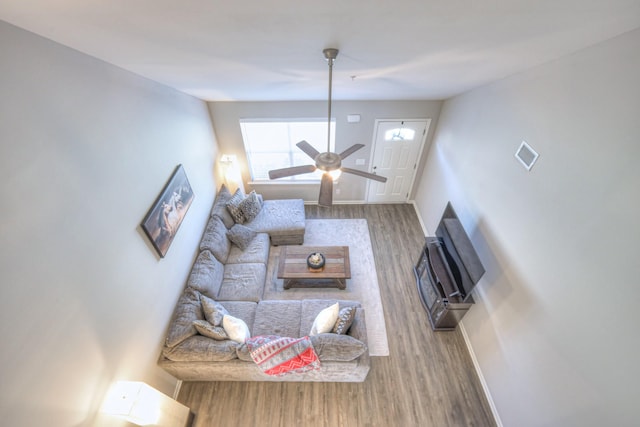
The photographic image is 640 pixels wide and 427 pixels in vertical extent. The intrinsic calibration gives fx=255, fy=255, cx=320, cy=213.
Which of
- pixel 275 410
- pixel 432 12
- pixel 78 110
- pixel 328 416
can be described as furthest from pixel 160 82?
pixel 328 416

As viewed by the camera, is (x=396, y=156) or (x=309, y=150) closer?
(x=309, y=150)

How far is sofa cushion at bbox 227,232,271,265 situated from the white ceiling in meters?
2.65

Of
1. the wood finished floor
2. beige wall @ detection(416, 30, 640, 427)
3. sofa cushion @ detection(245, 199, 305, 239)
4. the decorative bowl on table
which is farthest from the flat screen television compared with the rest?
sofa cushion @ detection(245, 199, 305, 239)

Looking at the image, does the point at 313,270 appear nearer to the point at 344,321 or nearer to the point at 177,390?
the point at 344,321

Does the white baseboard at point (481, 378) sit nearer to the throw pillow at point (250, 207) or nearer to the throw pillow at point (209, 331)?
the throw pillow at point (209, 331)

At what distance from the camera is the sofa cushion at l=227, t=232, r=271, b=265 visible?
406 centimetres

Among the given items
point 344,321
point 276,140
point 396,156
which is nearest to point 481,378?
point 344,321

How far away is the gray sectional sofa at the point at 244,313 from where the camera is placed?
2.73 metres

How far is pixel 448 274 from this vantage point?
3.29 m

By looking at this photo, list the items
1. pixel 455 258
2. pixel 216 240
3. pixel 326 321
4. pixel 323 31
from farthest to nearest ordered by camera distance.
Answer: pixel 216 240 < pixel 455 258 < pixel 326 321 < pixel 323 31

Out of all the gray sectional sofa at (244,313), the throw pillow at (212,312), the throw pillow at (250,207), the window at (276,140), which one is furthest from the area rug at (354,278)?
the window at (276,140)

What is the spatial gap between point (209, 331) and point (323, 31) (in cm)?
297

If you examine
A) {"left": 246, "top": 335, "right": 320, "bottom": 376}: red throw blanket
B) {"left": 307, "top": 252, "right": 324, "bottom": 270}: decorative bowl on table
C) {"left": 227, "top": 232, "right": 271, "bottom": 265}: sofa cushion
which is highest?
{"left": 227, "top": 232, "right": 271, "bottom": 265}: sofa cushion

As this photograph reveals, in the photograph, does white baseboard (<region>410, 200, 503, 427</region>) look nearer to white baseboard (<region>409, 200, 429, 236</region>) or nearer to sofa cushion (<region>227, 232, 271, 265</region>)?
white baseboard (<region>409, 200, 429, 236</region>)
